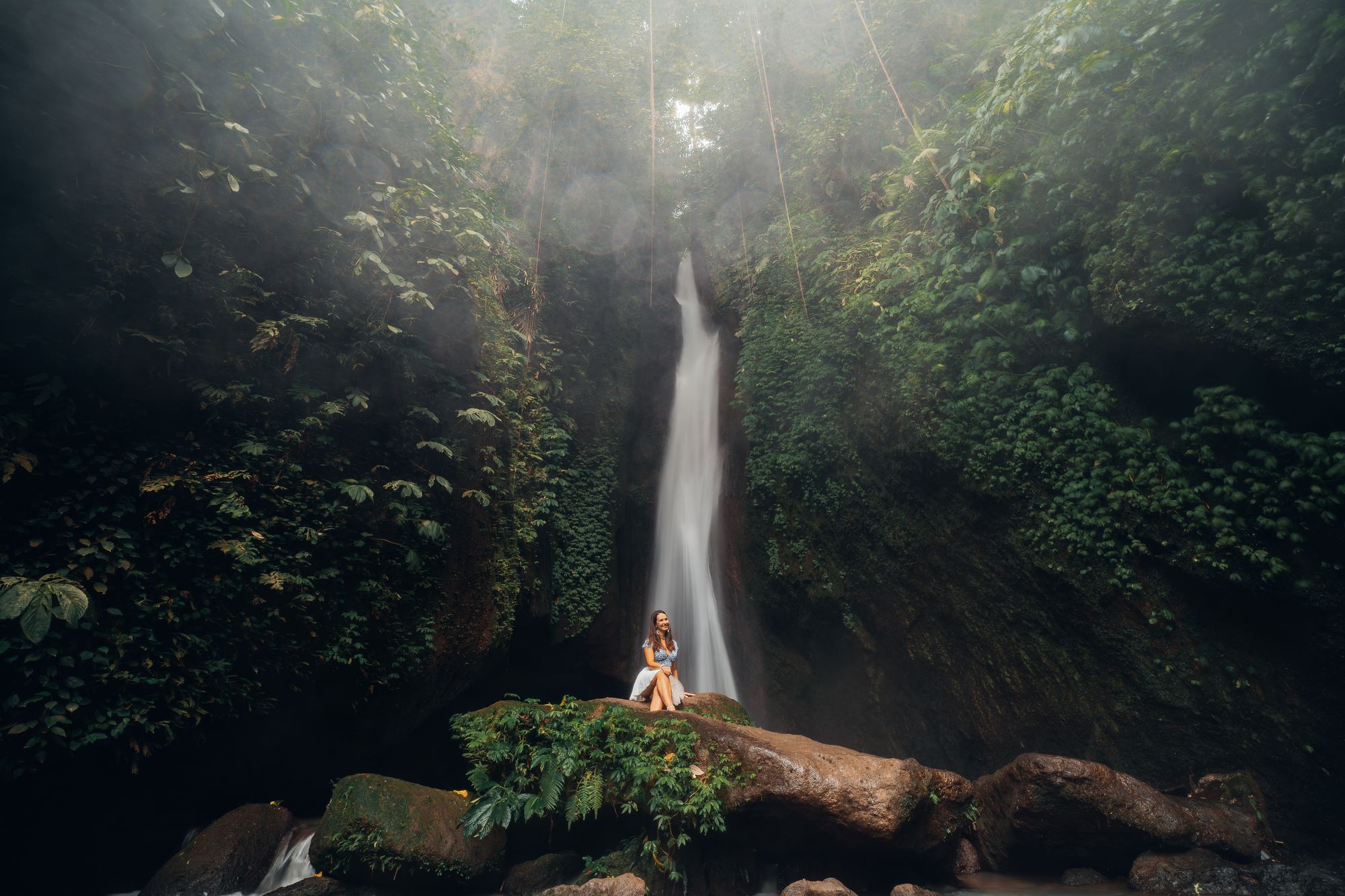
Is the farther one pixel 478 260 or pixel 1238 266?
pixel 478 260

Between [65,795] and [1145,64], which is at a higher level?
[1145,64]

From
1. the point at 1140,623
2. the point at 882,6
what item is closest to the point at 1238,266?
the point at 1140,623

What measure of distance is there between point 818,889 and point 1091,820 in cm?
271

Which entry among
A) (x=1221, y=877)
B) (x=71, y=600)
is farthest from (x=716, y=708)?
(x=71, y=600)

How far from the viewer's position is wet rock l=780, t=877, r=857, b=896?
4305 millimetres

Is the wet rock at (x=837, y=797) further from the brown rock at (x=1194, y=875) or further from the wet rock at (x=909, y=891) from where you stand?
the brown rock at (x=1194, y=875)

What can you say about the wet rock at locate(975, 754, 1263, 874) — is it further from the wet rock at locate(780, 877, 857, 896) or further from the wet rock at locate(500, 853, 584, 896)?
the wet rock at locate(500, 853, 584, 896)

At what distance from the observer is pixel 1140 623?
17.0ft

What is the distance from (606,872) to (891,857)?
9.05 ft

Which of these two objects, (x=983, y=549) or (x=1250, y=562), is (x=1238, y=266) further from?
(x=983, y=549)

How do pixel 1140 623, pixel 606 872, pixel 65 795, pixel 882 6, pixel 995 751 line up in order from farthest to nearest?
pixel 882 6 < pixel 995 751 < pixel 1140 623 < pixel 606 872 < pixel 65 795

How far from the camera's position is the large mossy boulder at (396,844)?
15.7 feet

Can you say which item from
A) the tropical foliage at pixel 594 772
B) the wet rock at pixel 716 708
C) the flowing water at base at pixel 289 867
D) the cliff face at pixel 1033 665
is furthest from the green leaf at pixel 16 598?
the cliff face at pixel 1033 665

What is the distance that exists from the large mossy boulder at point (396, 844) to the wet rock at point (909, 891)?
141 inches
